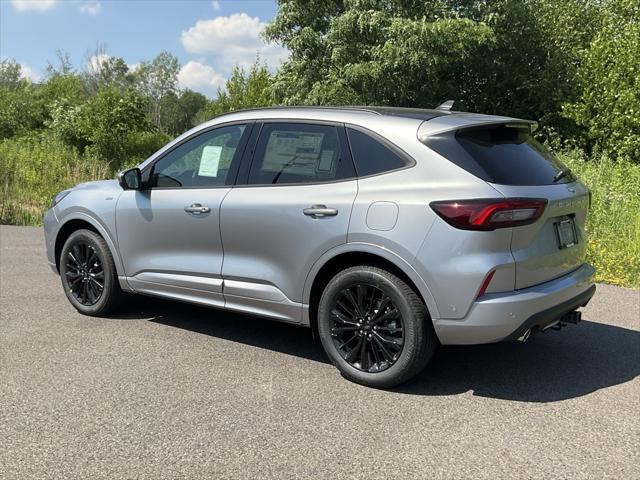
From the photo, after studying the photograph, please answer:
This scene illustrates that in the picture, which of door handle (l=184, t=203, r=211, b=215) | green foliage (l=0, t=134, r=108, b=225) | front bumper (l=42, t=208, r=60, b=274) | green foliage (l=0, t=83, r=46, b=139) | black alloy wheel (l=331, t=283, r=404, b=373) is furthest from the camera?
green foliage (l=0, t=83, r=46, b=139)

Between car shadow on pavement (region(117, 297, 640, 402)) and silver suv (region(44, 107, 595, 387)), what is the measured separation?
45 cm

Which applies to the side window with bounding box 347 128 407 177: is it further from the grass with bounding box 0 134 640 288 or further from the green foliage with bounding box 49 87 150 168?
the green foliage with bounding box 49 87 150 168

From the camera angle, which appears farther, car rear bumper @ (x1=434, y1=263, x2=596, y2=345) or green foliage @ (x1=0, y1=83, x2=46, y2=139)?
green foliage @ (x1=0, y1=83, x2=46, y2=139)

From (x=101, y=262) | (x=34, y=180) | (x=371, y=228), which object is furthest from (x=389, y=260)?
(x=34, y=180)

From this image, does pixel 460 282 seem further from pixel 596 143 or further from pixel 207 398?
pixel 596 143

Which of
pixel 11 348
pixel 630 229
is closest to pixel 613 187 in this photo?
pixel 630 229

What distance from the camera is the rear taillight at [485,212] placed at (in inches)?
131

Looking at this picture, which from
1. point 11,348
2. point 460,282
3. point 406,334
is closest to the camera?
point 460,282

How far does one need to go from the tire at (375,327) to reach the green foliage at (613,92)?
16434 mm

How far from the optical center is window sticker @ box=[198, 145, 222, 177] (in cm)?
456

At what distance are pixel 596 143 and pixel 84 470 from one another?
65.8 ft

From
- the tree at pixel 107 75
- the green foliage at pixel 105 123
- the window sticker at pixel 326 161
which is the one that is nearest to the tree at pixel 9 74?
the tree at pixel 107 75

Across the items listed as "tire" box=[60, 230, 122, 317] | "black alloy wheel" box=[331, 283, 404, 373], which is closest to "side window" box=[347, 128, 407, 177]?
"black alloy wheel" box=[331, 283, 404, 373]

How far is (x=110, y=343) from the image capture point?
464 centimetres
